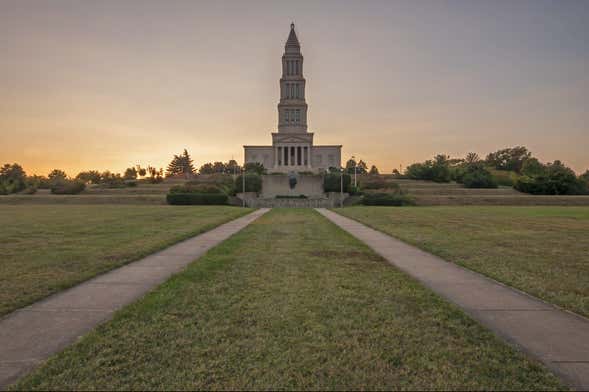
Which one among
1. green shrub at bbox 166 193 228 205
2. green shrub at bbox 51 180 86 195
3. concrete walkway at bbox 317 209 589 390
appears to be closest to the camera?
concrete walkway at bbox 317 209 589 390

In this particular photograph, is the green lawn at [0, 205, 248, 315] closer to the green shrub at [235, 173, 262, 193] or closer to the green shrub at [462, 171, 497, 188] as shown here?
the green shrub at [235, 173, 262, 193]

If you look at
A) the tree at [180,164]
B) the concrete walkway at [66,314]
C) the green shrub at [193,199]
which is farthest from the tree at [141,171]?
the concrete walkway at [66,314]

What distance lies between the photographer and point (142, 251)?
10.3 m

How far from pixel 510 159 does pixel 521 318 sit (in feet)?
464

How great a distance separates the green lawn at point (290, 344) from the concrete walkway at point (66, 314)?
323 millimetres

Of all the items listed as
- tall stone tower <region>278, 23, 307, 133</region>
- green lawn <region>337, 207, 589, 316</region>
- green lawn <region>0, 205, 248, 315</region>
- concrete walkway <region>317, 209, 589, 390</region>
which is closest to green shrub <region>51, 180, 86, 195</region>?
green lawn <region>0, 205, 248, 315</region>

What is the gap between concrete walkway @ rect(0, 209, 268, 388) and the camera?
3.83 m

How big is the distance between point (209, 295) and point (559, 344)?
5319 mm

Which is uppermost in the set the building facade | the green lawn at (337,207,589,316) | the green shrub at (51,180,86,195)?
the building facade

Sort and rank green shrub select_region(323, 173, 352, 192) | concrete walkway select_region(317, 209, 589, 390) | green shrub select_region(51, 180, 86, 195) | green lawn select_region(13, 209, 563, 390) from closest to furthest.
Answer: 1. green lawn select_region(13, 209, 563, 390)
2. concrete walkway select_region(317, 209, 589, 390)
3. green shrub select_region(323, 173, 352, 192)
4. green shrub select_region(51, 180, 86, 195)

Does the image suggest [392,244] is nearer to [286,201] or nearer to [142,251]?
[142,251]

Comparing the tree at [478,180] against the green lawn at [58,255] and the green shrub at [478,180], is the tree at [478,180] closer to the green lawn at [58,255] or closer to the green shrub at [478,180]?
the green shrub at [478,180]

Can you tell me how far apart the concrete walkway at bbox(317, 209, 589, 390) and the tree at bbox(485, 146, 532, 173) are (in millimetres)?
132286

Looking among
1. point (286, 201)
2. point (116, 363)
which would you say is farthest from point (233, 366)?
point (286, 201)
